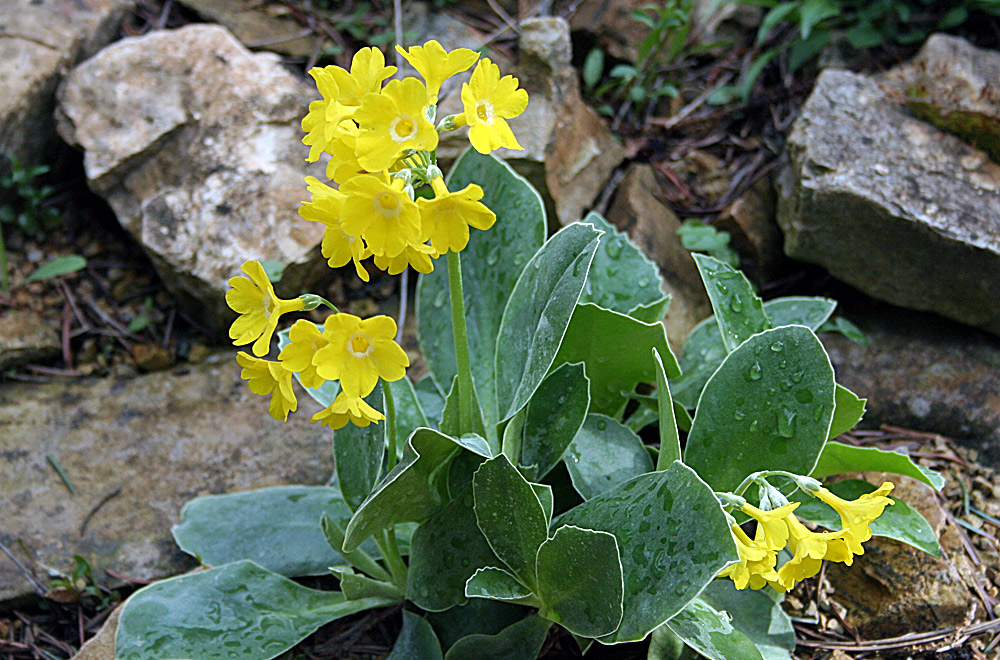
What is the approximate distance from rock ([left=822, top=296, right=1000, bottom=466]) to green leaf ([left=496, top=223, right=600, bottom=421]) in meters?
1.19

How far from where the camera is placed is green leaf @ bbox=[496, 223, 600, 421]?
55.9 inches

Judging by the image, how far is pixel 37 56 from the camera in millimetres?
2877

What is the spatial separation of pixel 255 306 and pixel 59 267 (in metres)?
1.73

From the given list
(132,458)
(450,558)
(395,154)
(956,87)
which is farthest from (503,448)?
(956,87)

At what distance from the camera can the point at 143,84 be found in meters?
2.81

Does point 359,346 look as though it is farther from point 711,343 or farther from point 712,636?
point 711,343

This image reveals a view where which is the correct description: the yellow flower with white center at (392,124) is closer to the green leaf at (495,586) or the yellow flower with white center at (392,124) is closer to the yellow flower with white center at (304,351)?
the yellow flower with white center at (304,351)

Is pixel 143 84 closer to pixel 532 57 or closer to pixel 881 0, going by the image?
pixel 532 57

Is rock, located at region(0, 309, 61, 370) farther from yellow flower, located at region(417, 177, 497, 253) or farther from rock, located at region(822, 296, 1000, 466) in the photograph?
rock, located at region(822, 296, 1000, 466)

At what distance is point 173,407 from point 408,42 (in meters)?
1.64

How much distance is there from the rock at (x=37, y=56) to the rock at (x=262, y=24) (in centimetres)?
41

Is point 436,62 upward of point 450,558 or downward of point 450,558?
upward

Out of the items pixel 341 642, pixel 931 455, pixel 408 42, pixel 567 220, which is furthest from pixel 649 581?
pixel 408 42

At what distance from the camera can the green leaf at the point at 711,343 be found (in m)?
1.97
